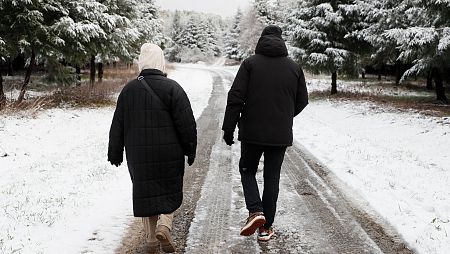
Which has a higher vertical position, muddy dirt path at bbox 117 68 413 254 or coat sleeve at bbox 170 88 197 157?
coat sleeve at bbox 170 88 197 157

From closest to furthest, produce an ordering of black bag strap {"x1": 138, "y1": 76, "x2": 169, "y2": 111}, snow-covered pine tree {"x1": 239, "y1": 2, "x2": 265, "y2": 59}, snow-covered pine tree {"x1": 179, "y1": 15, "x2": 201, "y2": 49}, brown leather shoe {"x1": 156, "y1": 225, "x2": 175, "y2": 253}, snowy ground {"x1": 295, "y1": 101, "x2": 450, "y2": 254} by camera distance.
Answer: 1. black bag strap {"x1": 138, "y1": 76, "x2": 169, "y2": 111}
2. brown leather shoe {"x1": 156, "y1": 225, "x2": 175, "y2": 253}
3. snowy ground {"x1": 295, "y1": 101, "x2": 450, "y2": 254}
4. snow-covered pine tree {"x1": 239, "y1": 2, "x2": 265, "y2": 59}
5. snow-covered pine tree {"x1": 179, "y1": 15, "x2": 201, "y2": 49}

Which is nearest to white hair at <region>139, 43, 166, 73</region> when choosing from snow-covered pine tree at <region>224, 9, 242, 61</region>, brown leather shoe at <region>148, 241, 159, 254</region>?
brown leather shoe at <region>148, 241, 159, 254</region>

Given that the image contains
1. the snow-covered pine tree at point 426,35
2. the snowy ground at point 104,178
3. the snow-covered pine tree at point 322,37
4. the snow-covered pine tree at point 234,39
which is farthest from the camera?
the snow-covered pine tree at point 234,39

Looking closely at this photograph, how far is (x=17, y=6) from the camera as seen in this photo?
14.4 meters

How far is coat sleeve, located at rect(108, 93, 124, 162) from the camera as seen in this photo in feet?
12.8

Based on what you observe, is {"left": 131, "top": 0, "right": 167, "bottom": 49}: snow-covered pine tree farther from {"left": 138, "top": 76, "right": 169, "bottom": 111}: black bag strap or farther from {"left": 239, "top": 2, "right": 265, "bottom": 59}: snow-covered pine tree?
{"left": 239, "top": 2, "right": 265, "bottom": 59}: snow-covered pine tree

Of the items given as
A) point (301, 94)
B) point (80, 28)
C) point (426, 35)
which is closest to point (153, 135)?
point (301, 94)

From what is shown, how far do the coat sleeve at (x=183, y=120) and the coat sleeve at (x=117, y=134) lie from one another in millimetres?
500

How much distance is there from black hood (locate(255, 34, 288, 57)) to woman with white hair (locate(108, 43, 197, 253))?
105cm

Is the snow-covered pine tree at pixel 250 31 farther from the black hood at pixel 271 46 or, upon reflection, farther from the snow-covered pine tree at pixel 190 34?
the black hood at pixel 271 46

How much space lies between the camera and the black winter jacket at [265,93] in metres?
4.33

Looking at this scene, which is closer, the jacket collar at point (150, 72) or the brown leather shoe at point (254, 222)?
the jacket collar at point (150, 72)

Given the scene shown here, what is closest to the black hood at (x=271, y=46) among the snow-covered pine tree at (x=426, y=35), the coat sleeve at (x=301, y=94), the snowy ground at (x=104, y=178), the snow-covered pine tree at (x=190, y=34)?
the coat sleeve at (x=301, y=94)

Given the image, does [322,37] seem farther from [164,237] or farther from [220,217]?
[164,237]
